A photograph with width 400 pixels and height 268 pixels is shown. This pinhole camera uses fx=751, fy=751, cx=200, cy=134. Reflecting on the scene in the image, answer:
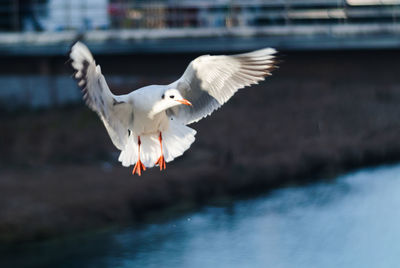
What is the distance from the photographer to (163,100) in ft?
16.8

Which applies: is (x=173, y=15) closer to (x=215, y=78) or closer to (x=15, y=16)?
(x=15, y=16)

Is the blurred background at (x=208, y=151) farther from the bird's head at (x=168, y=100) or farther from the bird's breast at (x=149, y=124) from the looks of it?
the bird's head at (x=168, y=100)

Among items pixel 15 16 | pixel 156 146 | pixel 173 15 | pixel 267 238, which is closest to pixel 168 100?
pixel 156 146

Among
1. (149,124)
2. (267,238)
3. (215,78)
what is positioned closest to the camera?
(149,124)

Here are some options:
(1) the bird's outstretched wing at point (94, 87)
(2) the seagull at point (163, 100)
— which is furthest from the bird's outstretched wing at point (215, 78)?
(1) the bird's outstretched wing at point (94, 87)

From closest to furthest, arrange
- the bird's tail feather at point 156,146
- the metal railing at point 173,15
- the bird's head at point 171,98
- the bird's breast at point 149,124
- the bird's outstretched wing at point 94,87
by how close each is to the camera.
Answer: the bird's outstretched wing at point 94,87 < the bird's head at point 171,98 < the bird's breast at point 149,124 < the bird's tail feather at point 156,146 < the metal railing at point 173,15

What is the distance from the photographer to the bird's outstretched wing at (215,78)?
5.53 metres

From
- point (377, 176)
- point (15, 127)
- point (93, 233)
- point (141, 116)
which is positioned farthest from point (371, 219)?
point (141, 116)

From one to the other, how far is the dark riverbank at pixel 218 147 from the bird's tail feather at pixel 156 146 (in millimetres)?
5787

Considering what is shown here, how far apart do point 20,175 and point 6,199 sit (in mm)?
1799

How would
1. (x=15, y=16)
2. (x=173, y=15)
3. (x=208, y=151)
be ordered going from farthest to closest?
1. (x=208, y=151)
2. (x=15, y=16)
3. (x=173, y=15)

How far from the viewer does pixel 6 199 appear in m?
13.8

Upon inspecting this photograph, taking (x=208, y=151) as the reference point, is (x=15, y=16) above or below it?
above

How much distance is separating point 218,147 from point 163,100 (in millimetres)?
12484
